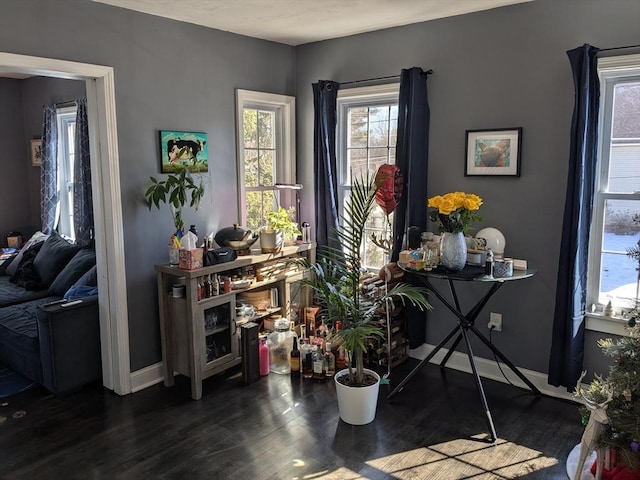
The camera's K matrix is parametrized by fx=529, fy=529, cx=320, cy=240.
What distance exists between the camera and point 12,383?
377cm

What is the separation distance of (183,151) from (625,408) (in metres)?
3.06

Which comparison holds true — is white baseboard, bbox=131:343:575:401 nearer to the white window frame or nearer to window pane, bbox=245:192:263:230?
window pane, bbox=245:192:263:230

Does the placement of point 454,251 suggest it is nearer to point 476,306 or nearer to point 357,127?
point 476,306

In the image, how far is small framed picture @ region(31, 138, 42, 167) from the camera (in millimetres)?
5807

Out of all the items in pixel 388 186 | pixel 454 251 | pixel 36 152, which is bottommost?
pixel 454 251

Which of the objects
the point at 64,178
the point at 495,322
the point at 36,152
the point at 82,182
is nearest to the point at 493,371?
the point at 495,322

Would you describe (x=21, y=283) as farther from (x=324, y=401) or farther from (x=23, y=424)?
(x=324, y=401)

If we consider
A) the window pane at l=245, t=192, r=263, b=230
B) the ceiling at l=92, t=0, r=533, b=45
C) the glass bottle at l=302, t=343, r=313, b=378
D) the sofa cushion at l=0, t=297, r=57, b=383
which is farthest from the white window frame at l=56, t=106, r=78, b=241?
the glass bottle at l=302, t=343, r=313, b=378

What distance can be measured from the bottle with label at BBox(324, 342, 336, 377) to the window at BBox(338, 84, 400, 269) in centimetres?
93

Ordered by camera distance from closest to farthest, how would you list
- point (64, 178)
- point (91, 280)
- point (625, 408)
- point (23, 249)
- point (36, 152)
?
point (625, 408) → point (91, 280) → point (23, 249) → point (64, 178) → point (36, 152)

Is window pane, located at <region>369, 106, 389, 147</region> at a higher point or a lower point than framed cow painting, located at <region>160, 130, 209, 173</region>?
higher

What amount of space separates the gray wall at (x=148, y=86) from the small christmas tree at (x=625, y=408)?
9.25 feet

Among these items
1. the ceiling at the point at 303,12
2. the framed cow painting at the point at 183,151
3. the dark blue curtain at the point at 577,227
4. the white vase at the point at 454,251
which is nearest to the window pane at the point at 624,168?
the dark blue curtain at the point at 577,227

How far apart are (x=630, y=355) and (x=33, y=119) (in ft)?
19.8
